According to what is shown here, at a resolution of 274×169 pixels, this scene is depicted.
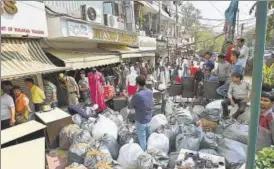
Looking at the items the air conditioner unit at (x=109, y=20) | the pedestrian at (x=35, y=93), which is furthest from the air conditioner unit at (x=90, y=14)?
the pedestrian at (x=35, y=93)

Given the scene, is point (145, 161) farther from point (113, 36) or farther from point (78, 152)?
point (113, 36)

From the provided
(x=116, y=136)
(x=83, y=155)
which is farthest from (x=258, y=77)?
(x=116, y=136)

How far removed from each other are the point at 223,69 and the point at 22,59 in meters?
5.15

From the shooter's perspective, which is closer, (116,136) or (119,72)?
(116,136)

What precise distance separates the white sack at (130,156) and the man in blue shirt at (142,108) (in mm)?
427

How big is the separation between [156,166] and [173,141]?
991mm

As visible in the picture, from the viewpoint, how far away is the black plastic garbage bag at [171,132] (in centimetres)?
483

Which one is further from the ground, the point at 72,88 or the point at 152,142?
the point at 72,88

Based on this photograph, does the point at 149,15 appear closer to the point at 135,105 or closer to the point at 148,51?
the point at 148,51

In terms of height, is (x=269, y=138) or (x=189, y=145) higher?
(x=269, y=138)

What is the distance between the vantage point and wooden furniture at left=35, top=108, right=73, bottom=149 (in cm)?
524

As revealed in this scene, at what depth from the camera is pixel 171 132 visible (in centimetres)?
488

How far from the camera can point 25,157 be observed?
3.74 m

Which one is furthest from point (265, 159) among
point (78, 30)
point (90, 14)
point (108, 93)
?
point (90, 14)
